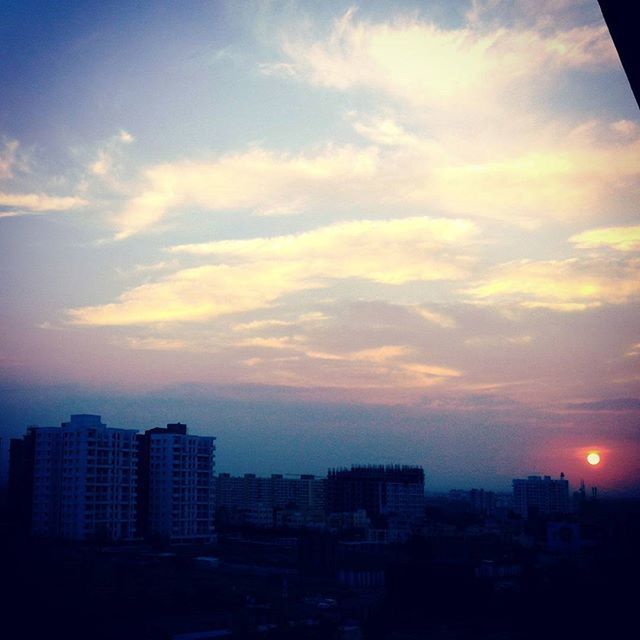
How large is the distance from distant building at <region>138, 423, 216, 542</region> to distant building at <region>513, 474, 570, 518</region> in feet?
37.1

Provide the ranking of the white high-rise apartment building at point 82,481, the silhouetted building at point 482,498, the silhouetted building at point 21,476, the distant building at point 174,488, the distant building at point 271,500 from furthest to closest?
the silhouetted building at point 482,498 < the distant building at point 271,500 < the distant building at point 174,488 < the silhouetted building at point 21,476 < the white high-rise apartment building at point 82,481

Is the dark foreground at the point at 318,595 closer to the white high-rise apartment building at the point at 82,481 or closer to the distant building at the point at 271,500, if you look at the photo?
the white high-rise apartment building at the point at 82,481

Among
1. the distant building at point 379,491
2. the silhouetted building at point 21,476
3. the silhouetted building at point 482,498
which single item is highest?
the silhouetted building at point 21,476

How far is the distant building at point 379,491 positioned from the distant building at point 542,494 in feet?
15.9

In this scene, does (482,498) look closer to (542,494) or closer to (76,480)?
(542,494)

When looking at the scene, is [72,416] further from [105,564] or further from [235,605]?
[235,605]

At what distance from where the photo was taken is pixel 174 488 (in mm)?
10875

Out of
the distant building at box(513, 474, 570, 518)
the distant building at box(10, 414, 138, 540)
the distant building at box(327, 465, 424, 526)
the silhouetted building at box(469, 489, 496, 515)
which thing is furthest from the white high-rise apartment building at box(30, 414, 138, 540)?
the silhouetted building at box(469, 489, 496, 515)

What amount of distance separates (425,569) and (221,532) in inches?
308

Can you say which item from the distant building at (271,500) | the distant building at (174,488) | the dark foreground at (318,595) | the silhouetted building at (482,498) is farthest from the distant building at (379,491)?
the dark foreground at (318,595)

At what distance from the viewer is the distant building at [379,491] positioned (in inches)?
603

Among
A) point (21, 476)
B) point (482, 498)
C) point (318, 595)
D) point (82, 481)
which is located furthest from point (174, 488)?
point (482, 498)

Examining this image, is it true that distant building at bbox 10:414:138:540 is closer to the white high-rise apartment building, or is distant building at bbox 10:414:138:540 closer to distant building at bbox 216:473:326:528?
the white high-rise apartment building

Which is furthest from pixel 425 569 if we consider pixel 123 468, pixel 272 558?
pixel 123 468
